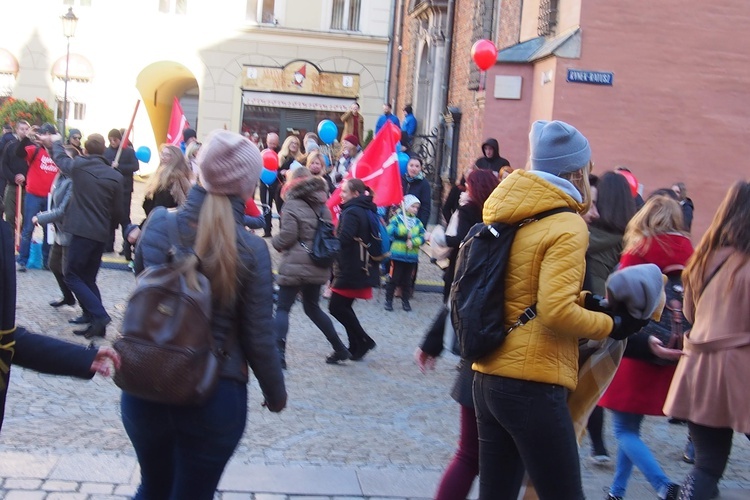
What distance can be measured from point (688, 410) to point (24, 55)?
29.0 m

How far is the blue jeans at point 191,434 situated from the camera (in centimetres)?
328

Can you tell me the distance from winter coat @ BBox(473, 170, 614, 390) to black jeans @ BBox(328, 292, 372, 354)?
4927 millimetres

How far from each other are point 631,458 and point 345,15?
2782 centimetres

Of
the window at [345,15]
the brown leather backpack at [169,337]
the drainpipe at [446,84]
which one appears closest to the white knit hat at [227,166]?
the brown leather backpack at [169,337]

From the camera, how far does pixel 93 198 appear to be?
8680 millimetres

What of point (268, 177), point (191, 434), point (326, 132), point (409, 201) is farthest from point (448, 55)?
point (191, 434)

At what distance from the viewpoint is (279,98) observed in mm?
31188

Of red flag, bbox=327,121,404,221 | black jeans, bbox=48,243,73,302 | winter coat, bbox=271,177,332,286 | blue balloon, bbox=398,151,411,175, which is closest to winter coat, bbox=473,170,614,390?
winter coat, bbox=271,177,332,286

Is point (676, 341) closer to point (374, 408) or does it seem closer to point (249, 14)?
point (374, 408)

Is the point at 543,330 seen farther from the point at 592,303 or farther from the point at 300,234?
the point at 300,234

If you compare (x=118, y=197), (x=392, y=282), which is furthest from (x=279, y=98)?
(x=118, y=197)

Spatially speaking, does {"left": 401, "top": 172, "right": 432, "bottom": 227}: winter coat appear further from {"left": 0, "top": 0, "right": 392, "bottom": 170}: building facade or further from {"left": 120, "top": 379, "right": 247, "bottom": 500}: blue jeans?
{"left": 0, "top": 0, "right": 392, "bottom": 170}: building facade

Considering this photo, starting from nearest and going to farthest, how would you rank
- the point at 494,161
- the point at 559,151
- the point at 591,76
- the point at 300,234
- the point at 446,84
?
the point at 559,151 → the point at 300,234 → the point at 494,161 → the point at 591,76 → the point at 446,84

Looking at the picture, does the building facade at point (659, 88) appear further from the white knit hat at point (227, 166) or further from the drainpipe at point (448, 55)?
the white knit hat at point (227, 166)
